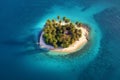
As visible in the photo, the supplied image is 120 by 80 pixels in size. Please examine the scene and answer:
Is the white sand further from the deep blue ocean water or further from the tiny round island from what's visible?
the deep blue ocean water

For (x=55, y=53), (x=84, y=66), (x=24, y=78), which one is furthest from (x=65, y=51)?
(x=24, y=78)

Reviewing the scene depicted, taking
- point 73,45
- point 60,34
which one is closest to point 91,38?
point 73,45

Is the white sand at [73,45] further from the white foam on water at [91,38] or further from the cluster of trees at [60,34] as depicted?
the white foam on water at [91,38]

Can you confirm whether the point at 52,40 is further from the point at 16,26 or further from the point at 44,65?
the point at 16,26

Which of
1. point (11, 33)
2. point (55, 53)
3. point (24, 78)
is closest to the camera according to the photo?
point (24, 78)

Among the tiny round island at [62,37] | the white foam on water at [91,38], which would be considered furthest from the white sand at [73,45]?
the white foam on water at [91,38]

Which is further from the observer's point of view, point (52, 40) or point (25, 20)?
point (25, 20)

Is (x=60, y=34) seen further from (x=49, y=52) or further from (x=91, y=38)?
(x=91, y=38)
